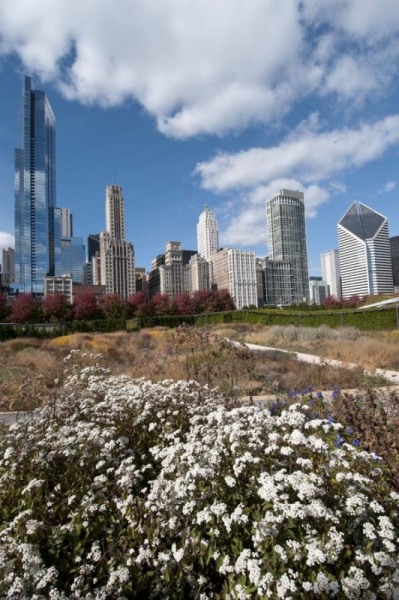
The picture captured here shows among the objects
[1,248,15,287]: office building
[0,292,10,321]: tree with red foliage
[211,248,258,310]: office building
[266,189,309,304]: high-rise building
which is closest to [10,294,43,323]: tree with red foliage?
[0,292,10,321]: tree with red foliage

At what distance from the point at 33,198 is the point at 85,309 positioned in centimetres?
14015

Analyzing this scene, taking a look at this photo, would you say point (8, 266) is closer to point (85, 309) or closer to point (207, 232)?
point (207, 232)

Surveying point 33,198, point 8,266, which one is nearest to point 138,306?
point 33,198

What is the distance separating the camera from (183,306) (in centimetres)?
4131

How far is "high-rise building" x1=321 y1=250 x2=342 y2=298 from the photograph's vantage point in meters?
160

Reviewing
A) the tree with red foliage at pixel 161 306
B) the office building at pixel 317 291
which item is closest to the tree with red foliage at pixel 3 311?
the tree with red foliage at pixel 161 306

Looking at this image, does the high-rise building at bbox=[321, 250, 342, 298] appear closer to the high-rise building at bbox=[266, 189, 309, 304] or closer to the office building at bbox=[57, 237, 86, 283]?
the high-rise building at bbox=[266, 189, 309, 304]

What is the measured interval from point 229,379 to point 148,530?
15.3ft

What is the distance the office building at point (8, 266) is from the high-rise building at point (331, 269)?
5222 inches

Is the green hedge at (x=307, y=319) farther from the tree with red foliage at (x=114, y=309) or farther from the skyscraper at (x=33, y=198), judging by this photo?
the skyscraper at (x=33, y=198)

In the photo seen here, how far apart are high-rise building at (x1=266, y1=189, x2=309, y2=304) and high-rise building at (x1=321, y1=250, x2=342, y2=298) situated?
18.8m

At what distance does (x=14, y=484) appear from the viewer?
2.50 metres

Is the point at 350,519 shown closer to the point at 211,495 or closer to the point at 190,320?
the point at 211,495

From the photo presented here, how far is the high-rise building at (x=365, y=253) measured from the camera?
108375mm
